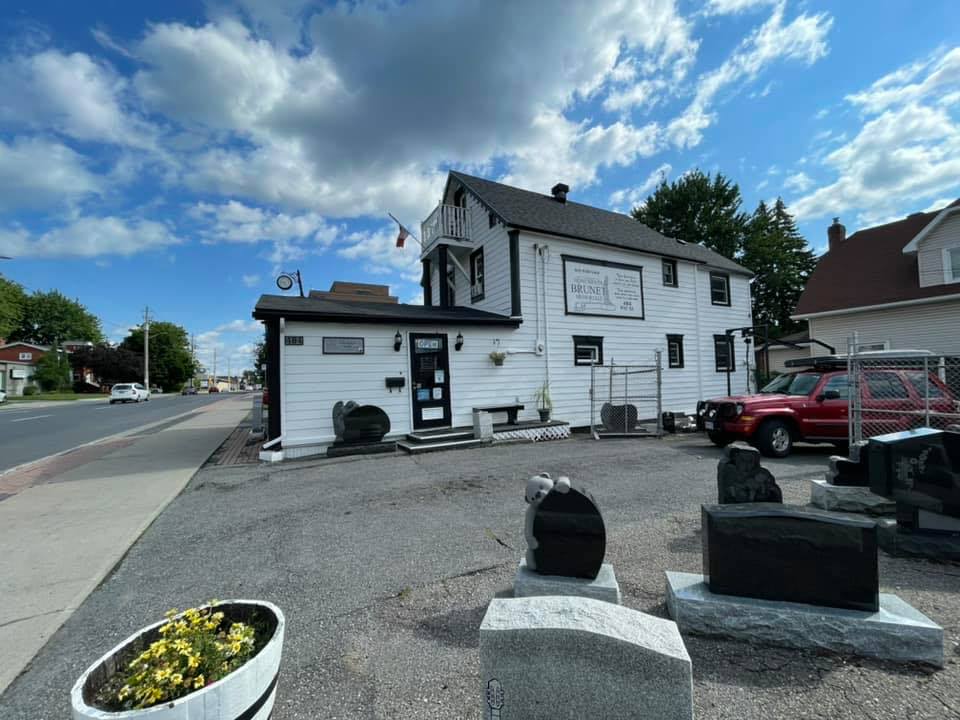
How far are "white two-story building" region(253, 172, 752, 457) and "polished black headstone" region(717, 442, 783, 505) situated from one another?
7710mm

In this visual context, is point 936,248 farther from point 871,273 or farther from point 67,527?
point 67,527

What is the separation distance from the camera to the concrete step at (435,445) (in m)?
9.18

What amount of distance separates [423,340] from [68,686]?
28.1 ft

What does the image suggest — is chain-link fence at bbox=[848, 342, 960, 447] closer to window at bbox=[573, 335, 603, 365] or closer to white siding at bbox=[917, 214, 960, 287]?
window at bbox=[573, 335, 603, 365]

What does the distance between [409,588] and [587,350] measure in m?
10.6

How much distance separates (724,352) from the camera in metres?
16.3

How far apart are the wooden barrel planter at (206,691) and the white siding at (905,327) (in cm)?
1855

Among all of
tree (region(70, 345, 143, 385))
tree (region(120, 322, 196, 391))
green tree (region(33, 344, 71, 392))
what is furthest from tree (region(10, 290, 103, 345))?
green tree (region(33, 344, 71, 392))

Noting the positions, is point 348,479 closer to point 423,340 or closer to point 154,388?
point 423,340

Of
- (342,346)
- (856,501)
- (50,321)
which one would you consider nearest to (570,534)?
(856,501)

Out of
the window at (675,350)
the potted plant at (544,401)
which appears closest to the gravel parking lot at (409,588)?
the potted plant at (544,401)

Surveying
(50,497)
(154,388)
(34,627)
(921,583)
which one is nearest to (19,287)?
(154,388)

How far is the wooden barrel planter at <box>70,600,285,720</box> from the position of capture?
1.29 m

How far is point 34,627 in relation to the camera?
2.86 metres
